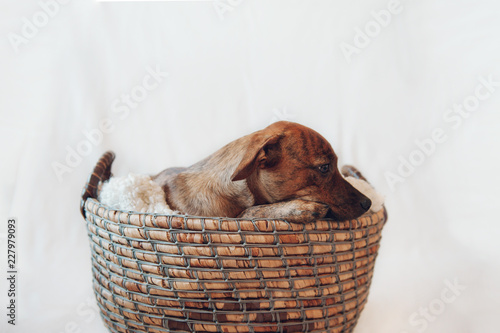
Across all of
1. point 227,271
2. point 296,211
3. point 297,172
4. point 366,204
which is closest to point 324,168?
point 297,172

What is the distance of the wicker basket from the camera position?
6.12 ft

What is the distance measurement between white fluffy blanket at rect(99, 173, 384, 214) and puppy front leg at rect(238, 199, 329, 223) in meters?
0.45

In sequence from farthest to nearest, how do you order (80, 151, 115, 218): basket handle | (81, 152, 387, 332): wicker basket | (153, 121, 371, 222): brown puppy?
(80, 151, 115, 218): basket handle, (153, 121, 371, 222): brown puppy, (81, 152, 387, 332): wicker basket

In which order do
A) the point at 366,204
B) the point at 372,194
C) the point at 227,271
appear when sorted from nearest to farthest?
1. the point at 227,271
2. the point at 366,204
3. the point at 372,194

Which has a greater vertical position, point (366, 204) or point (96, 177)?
point (96, 177)

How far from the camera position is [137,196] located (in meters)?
2.31

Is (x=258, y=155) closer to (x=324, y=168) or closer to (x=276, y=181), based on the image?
(x=276, y=181)

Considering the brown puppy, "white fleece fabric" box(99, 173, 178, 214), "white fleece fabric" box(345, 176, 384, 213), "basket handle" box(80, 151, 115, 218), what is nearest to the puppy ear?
the brown puppy

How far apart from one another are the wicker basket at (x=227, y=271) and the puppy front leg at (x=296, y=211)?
4cm

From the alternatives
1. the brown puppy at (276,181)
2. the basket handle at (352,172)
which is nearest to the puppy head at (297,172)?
the brown puppy at (276,181)

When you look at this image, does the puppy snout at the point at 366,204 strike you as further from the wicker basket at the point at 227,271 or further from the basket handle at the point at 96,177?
the basket handle at the point at 96,177

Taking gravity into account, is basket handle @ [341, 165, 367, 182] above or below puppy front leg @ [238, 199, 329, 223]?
below

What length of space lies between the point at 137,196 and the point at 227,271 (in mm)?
663

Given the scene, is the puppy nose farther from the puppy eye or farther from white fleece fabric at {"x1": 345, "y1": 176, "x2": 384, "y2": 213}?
the puppy eye
